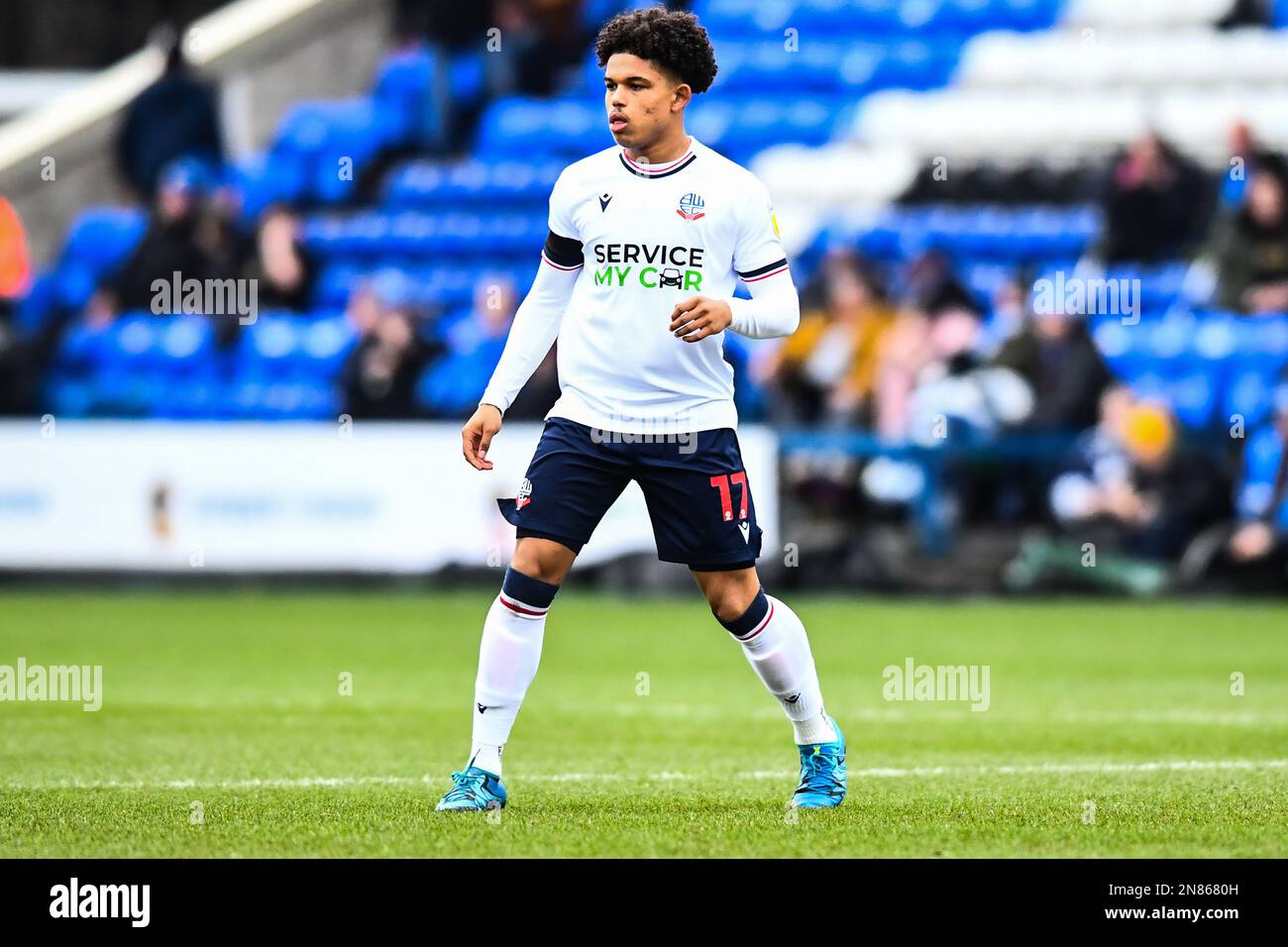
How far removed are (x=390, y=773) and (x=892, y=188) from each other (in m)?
15.1

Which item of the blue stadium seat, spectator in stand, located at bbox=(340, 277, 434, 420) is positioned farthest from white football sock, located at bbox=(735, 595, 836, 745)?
the blue stadium seat

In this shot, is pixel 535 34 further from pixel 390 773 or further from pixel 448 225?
pixel 390 773

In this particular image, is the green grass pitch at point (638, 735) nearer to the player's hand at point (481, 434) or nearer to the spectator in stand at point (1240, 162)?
the player's hand at point (481, 434)

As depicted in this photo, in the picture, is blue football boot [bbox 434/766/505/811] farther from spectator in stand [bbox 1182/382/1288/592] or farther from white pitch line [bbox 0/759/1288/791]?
spectator in stand [bbox 1182/382/1288/592]

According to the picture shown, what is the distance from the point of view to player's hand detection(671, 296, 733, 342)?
5.90 meters

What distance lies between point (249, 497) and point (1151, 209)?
26.9ft

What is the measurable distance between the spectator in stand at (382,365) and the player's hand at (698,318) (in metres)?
10.5

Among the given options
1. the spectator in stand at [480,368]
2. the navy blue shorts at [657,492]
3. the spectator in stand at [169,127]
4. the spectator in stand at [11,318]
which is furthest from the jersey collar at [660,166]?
the spectator in stand at [169,127]

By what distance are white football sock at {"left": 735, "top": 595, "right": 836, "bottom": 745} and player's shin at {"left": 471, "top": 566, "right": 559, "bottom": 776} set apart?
64 centimetres

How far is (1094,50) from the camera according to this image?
2209cm

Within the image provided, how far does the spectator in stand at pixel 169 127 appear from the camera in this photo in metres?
22.0

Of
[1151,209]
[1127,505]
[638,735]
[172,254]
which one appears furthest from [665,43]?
[172,254]

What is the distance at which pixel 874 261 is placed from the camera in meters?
18.8
